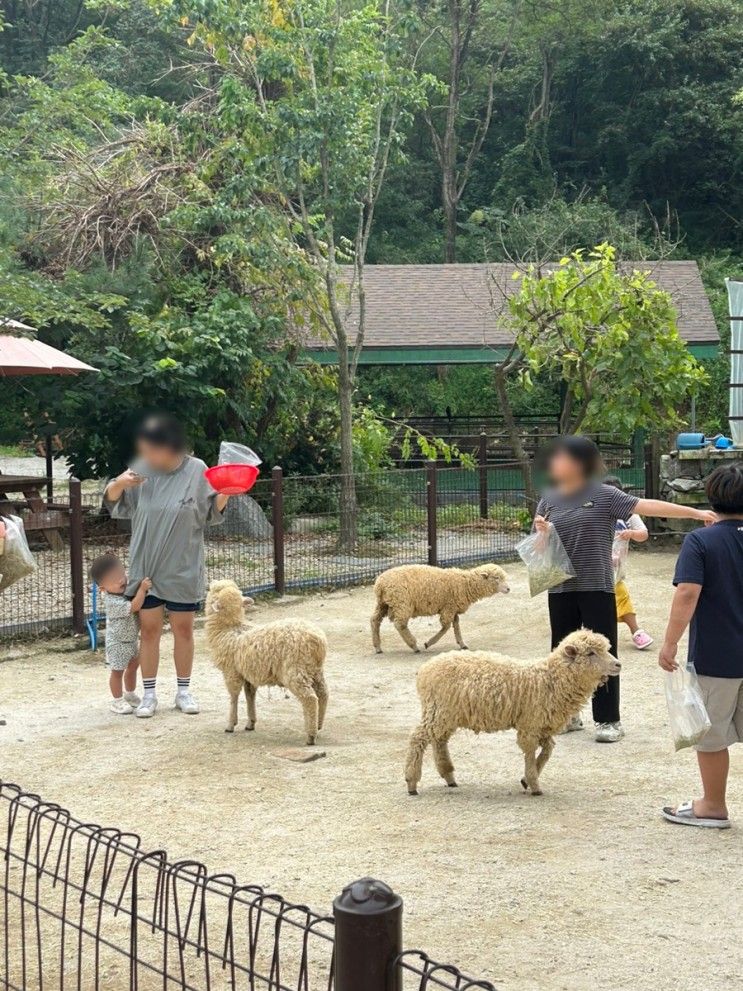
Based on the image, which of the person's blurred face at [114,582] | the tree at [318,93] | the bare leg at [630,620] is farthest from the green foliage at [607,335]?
the person's blurred face at [114,582]

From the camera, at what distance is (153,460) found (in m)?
7.64

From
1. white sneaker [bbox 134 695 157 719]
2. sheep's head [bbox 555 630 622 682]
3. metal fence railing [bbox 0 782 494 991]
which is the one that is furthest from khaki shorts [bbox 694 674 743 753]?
white sneaker [bbox 134 695 157 719]

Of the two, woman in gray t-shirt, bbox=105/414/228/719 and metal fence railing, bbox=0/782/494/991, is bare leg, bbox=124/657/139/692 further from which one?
metal fence railing, bbox=0/782/494/991

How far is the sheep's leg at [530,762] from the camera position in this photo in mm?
5988

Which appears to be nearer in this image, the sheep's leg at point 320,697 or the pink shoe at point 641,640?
the sheep's leg at point 320,697

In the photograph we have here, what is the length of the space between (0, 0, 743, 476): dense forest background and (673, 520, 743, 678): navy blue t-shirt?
32.0 feet

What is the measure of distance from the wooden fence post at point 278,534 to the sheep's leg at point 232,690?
4915 mm

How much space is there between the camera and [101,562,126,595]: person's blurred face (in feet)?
25.7

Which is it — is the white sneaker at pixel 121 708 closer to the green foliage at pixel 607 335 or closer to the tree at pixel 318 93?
the tree at pixel 318 93

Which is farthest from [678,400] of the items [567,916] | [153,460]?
[567,916]

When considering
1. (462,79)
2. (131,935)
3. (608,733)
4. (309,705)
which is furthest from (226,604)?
(462,79)

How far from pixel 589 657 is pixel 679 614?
744 mm

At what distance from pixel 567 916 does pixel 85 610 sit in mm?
7134

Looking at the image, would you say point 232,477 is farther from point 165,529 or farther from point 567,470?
point 567,470
